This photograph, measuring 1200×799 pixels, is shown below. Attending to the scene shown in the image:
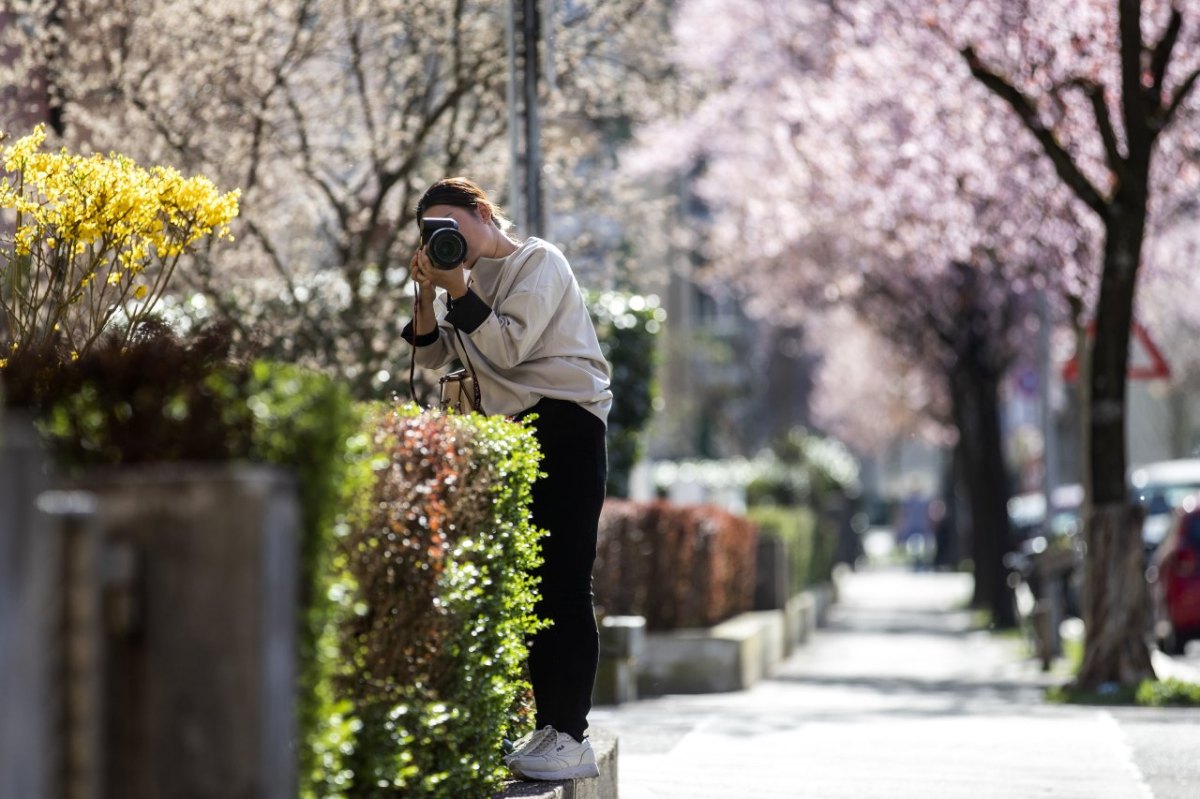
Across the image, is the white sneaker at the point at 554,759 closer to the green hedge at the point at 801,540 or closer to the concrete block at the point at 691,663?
the concrete block at the point at 691,663

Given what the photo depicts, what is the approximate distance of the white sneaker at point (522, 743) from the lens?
17.1 feet

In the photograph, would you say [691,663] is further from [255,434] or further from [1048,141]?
[255,434]

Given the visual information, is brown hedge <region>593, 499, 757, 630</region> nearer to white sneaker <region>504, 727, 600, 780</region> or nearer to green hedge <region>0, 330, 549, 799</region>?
white sneaker <region>504, 727, 600, 780</region>

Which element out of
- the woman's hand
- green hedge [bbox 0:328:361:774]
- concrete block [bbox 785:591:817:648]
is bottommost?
concrete block [bbox 785:591:817:648]

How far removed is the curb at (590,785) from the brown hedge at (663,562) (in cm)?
542

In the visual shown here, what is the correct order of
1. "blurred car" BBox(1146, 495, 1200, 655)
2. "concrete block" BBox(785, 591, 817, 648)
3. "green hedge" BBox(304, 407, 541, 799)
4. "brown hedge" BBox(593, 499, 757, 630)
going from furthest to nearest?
1. "concrete block" BBox(785, 591, 817, 648)
2. "blurred car" BBox(1146, 495, 1200, 655)
3. "brown hedge" BBox(593, 499, 757, 630)
4. "green hedge" BBox(304, 407, 541, 799)

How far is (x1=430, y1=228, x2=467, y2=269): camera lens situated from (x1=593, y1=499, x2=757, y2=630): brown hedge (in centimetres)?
633

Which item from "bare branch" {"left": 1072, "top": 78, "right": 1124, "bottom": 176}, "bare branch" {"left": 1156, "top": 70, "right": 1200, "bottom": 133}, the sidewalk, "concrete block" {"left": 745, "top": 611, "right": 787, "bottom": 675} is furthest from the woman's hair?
"concrete block" {"left": 745, "top": 611, "right": 787, "bottom": 675}

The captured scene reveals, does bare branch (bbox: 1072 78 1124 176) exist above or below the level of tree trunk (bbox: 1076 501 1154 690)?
above

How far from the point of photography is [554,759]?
5148 millimetres

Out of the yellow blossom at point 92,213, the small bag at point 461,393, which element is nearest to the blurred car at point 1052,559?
the yellow blossom at point 92,213

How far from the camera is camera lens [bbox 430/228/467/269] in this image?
5215mm

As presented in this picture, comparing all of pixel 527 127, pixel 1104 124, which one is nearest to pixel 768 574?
pixel 1104 124

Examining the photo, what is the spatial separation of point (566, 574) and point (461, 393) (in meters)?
0.63
